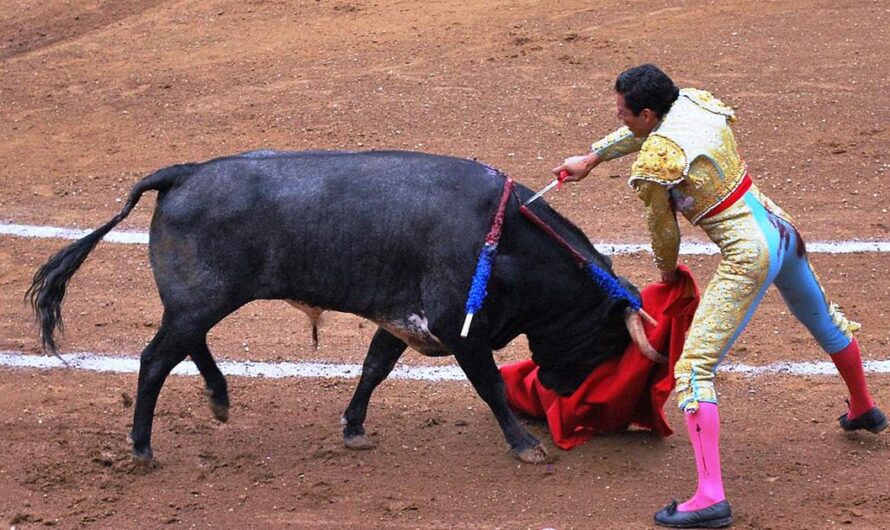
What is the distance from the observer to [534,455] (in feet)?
22.0

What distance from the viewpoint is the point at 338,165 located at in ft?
21.8

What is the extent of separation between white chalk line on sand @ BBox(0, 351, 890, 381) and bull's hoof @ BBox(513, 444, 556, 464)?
3.54 feet

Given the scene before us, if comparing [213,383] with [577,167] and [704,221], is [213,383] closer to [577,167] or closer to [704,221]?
[577,167]

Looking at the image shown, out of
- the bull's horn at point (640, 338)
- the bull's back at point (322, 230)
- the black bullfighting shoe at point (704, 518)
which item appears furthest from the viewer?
the bull's horn at point (640, 338)

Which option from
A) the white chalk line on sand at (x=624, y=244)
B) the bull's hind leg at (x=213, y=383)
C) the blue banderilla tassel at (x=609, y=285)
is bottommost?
the white chalk line on sand at (x=624, y=244)

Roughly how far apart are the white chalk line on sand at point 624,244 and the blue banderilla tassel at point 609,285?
7.87 feet

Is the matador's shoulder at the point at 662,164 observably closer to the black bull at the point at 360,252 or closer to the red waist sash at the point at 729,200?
the red waist sash at the point at 729,200

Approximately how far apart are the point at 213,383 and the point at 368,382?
0.77 meters

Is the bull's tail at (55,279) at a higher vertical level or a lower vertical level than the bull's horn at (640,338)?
higher

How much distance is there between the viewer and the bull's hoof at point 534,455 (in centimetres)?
672

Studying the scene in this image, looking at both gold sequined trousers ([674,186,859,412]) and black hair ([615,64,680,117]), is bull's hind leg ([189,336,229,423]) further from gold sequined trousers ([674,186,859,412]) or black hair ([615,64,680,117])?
black hair ([615,64,680,117])

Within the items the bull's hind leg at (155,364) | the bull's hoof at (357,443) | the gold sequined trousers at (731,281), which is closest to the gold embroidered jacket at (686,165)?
the gold sequined trousers at (731,281)

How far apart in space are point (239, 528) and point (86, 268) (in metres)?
3.39

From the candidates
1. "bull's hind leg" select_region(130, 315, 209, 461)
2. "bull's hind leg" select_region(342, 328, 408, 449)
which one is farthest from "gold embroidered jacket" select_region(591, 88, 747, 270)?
"bull's hind leg" select_region(130, 315, 209, 461)
